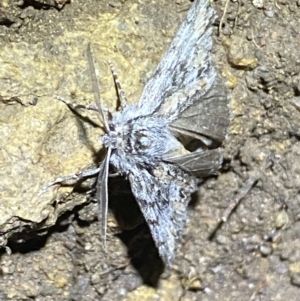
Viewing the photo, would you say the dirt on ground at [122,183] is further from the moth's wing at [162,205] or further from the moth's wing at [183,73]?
the moth's wing at [162,205]

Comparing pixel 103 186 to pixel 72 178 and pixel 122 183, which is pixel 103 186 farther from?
pixel 122 183

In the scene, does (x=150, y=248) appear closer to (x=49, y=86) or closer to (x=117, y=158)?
(x=117, y=158)

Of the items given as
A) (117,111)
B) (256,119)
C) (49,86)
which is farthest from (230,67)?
(49,86)

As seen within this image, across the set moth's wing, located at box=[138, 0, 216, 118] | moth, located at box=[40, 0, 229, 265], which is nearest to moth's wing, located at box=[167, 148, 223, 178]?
moth, located at box=[40, 0, 229, 265]

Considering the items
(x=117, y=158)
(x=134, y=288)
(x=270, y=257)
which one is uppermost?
(x=117, y=158)

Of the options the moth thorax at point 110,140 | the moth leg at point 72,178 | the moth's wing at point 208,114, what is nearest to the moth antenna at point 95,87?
the moth thorax at point 110,140

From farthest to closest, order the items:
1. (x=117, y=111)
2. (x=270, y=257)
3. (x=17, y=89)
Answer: (x=270, y=257)
(x=117, y=111)
(x=17, y=89)
